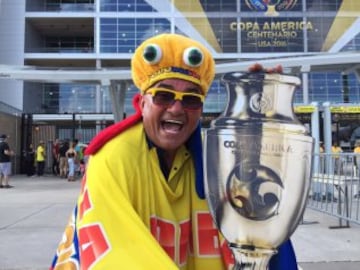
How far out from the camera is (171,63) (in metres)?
1.51

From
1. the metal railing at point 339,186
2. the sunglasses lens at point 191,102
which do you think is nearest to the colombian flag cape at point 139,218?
the sunglasses lens at point 191,102

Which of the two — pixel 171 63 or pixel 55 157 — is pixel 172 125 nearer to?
pixel 171 63

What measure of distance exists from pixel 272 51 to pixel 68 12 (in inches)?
770

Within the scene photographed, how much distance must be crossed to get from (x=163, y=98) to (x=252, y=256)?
0.57 m

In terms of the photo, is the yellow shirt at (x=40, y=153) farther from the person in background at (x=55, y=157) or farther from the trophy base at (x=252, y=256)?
the trophy base at (x=252, y=256)

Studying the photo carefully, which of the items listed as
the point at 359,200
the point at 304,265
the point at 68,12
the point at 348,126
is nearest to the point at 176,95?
the point at 304,265

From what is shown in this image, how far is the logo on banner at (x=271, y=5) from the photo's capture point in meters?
47.5

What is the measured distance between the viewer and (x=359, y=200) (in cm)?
725

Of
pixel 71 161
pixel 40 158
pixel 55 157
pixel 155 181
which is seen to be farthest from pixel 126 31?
pixel 155 181

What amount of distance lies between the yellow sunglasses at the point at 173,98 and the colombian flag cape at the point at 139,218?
20 centimetres

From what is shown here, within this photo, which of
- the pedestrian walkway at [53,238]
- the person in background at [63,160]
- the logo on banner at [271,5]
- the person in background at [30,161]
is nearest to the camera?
the pedestrian walkway at [53,238]

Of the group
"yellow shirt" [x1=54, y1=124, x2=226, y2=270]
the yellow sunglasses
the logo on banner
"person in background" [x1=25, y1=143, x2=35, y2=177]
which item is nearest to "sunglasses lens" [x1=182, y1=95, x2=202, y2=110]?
the yellow sunglasses

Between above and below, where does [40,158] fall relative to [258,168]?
below

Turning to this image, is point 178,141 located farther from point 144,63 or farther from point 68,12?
point 68,12
